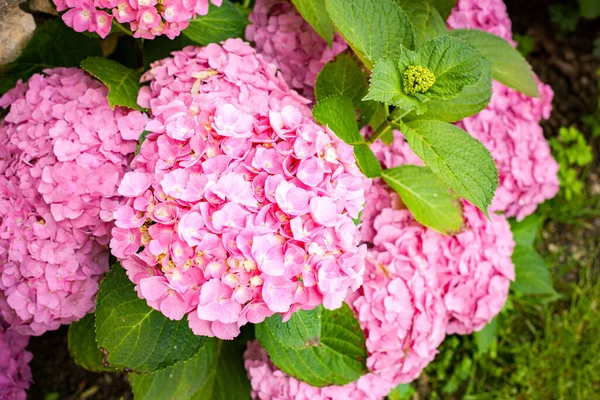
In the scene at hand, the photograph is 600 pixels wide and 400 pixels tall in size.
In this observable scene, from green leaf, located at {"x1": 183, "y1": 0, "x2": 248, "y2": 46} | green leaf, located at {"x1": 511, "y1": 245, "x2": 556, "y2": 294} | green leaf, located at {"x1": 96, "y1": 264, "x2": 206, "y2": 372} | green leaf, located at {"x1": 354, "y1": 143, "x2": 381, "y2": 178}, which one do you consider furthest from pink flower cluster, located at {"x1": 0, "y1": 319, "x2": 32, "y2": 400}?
green leaf, located at {"x1": 511, "y1": 245, "x2": 556, "y2": 294}

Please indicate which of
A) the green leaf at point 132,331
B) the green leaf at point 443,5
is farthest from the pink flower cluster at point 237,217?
the green leaf at point 443,5

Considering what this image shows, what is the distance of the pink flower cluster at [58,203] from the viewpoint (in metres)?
1.44

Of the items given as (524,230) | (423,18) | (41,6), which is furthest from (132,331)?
(524,230)

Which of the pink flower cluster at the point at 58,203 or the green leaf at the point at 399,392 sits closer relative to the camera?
the pink flower cluster at the point at 58,203

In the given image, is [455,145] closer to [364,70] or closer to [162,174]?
[364,70]

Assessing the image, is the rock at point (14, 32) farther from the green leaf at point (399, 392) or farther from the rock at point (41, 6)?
the green leaf at point (399, 392)

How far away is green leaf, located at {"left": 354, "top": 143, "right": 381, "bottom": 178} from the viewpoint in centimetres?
149

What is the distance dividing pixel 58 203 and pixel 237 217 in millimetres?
557

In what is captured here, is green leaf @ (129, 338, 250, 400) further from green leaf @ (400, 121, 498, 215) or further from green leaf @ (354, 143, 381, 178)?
green leaf @ (400, 121, 498, 215)

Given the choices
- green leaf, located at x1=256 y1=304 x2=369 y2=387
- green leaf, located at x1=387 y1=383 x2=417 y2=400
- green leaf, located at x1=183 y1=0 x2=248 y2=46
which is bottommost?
green leaf, located at x1=387 y1=383 x2=417 y2=400

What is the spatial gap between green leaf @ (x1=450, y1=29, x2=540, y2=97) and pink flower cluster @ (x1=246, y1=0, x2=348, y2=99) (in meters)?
0.47

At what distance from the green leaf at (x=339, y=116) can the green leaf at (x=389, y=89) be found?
15 centimetres

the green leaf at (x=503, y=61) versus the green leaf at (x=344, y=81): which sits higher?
the green leaf at (x=344, y=81)

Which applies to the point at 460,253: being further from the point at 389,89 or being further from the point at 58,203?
the point at 58,203
